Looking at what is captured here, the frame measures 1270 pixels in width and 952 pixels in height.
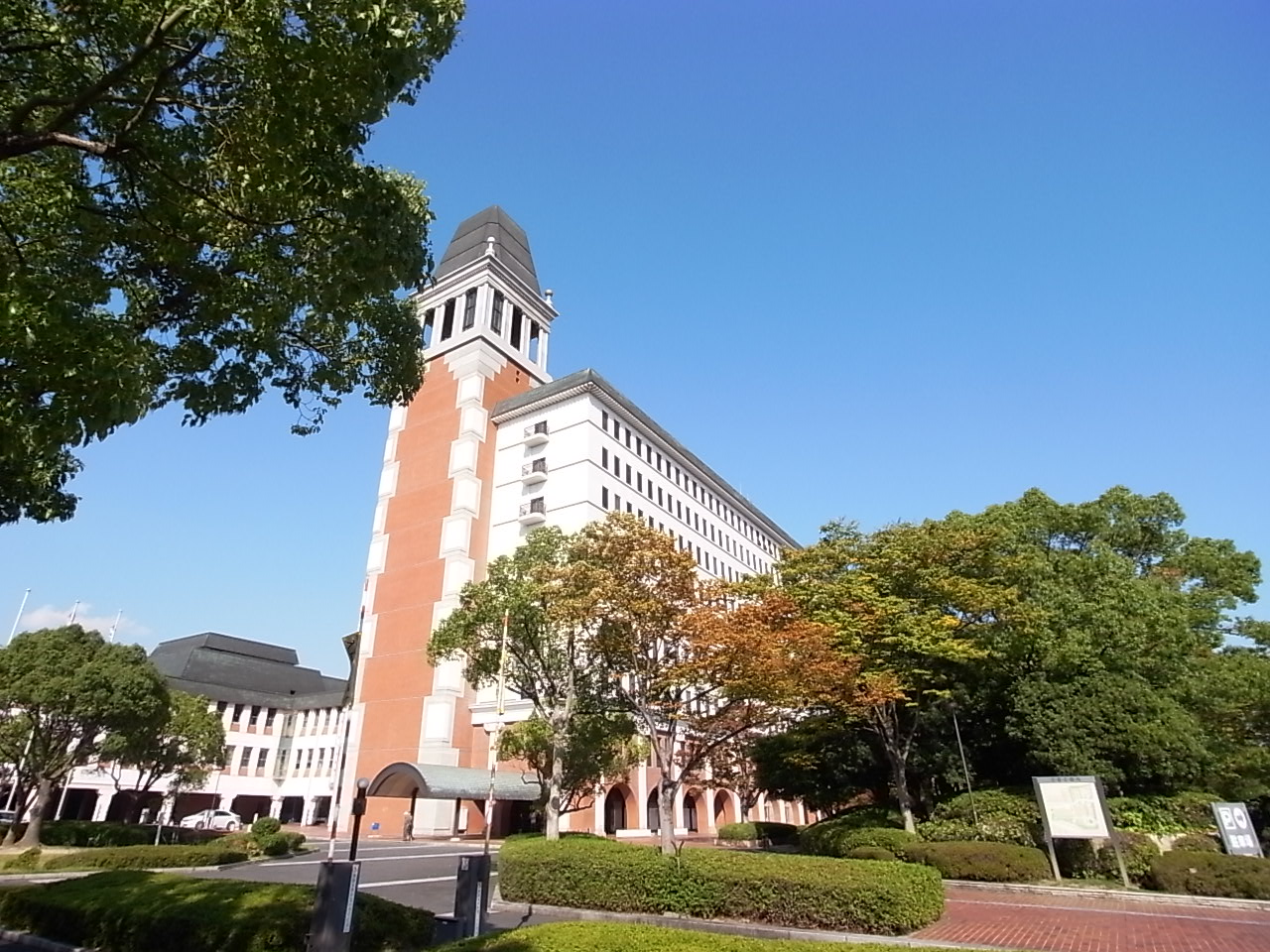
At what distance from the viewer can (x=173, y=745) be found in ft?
114

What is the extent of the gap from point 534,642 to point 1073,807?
15913 mm

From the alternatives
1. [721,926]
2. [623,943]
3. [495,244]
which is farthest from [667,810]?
[495,244]

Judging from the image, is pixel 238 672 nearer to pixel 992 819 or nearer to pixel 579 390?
pixel 579 390

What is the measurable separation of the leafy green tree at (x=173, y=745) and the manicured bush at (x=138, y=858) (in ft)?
30.5

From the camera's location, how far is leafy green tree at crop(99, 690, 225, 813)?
29630 mm

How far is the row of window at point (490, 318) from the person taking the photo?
180 feet

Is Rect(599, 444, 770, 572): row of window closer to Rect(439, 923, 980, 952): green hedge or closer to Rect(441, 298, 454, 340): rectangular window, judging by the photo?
Rect(441, 298, 454, 340): rectangular window

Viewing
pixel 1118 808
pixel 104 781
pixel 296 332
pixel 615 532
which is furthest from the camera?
pixel 104 781

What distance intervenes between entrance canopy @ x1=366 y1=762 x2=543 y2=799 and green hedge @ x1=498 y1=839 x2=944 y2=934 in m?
11.0

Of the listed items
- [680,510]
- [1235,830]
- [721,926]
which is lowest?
[721,926]

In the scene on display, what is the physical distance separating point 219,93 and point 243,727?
63469 millimetres

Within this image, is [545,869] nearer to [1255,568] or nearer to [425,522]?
[1255,568]

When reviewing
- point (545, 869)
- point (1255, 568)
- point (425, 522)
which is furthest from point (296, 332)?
point (425, 522)

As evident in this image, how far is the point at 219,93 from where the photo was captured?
6.40 metres
